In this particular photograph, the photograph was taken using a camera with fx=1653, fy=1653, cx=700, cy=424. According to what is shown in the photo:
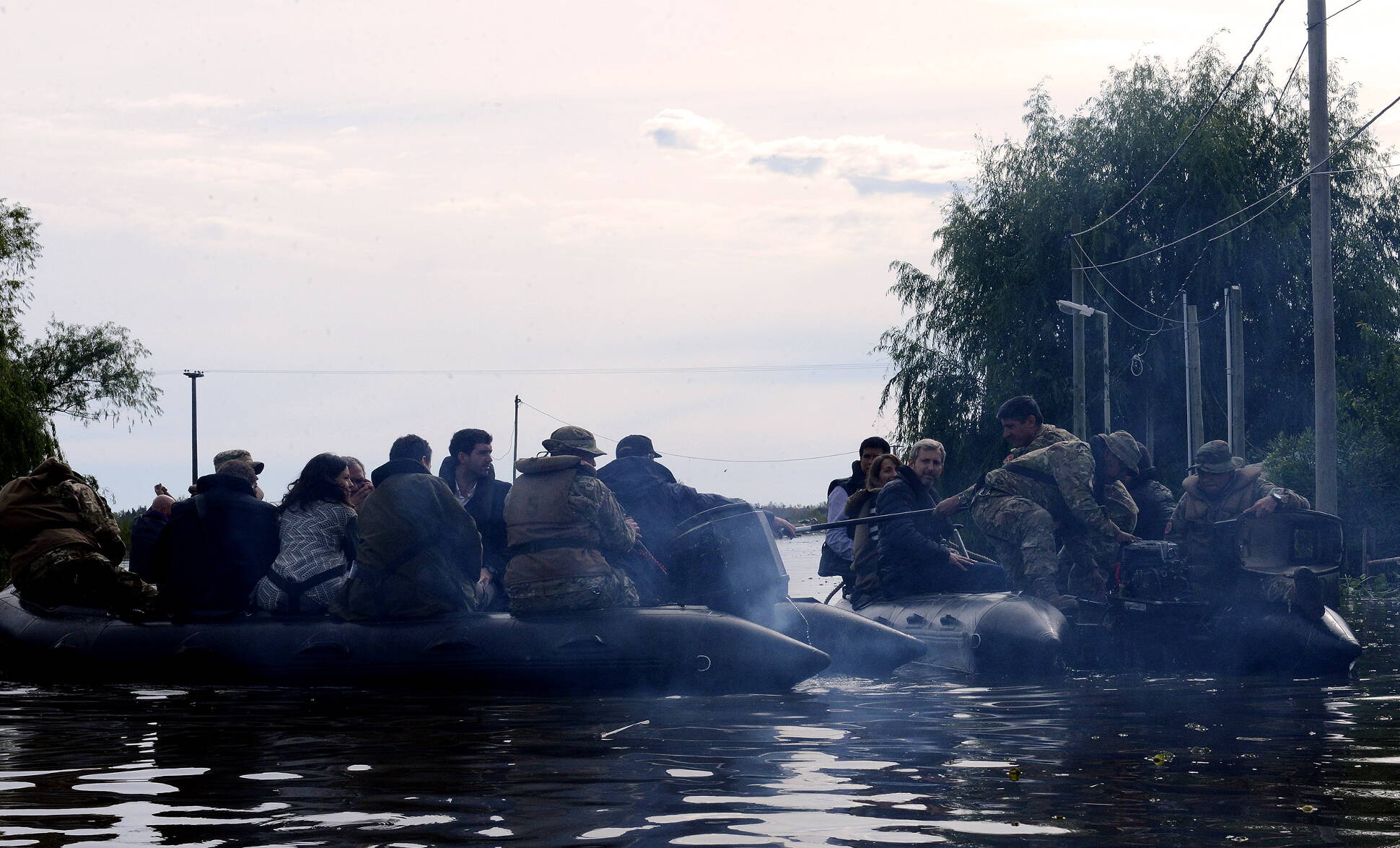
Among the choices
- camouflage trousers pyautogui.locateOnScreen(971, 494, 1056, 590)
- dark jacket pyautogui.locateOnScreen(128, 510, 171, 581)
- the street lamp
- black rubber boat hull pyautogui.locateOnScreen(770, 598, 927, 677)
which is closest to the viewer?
black rubber boat hull pyautogui.locateOnScreen(770, 598, 927, 677)

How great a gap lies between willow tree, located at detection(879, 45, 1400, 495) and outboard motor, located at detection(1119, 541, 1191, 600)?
775 inches

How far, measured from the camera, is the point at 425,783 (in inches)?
275

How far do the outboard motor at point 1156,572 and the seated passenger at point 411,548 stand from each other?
4.58m

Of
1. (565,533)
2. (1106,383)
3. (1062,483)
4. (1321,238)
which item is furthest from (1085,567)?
(1106,383)

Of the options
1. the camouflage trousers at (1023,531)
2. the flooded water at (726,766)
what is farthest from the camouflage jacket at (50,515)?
the camouflage trousers at (1023,531)

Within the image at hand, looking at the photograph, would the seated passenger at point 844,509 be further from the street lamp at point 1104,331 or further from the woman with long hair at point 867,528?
the street lamp at point 1104,331

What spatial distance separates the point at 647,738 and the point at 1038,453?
15.4 feet

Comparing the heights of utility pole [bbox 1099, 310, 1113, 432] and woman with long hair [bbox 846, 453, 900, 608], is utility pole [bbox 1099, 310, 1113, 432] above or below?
above

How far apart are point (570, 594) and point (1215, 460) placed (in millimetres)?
5141

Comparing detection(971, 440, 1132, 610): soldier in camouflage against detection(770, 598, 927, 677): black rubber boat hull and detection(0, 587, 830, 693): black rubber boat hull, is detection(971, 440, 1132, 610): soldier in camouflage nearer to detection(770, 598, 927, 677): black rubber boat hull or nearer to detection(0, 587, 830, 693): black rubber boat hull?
detection(770, 598, 927, 677): black rubber boat hull

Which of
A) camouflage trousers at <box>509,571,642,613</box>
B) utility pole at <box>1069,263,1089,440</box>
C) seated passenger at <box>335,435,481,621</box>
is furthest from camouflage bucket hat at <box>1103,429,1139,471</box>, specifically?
utility pole at <box>1069,263,1089,440</box>

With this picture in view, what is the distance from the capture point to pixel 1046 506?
1202 centimetres

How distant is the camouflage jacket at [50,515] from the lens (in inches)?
494

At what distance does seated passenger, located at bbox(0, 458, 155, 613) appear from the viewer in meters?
12.5
